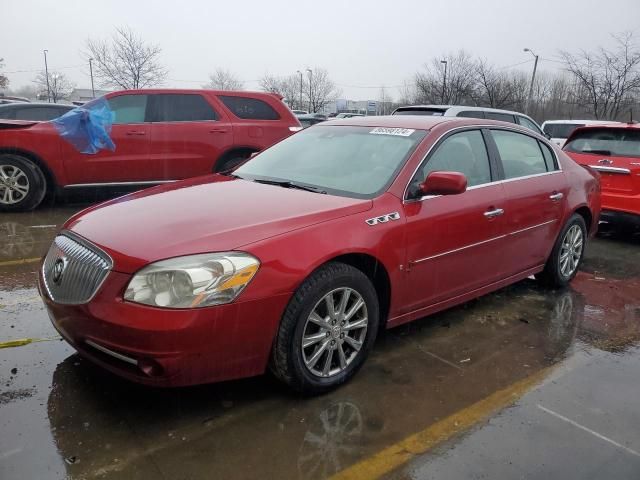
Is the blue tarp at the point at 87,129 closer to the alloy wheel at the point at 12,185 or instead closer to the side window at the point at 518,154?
the alloy wheel at the point at 12,185

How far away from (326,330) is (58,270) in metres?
1.46

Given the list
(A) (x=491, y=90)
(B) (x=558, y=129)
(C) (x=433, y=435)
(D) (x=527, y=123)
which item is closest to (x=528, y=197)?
(C) (x=433, y=435)

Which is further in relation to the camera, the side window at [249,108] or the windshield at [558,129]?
the windshield at [558,129]

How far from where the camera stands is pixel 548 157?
4.84m

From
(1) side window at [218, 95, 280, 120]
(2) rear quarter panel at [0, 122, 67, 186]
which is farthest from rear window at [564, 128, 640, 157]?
(2) rear quarter panel at [0, 122, 67, 186]

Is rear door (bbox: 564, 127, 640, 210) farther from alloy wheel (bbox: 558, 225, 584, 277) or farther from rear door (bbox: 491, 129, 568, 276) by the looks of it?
rear door (bbox: 491, 129, 568, 276)

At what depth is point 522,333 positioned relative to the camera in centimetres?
405

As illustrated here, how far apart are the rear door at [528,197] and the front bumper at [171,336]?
229 centimetres

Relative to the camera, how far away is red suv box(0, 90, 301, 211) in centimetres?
728

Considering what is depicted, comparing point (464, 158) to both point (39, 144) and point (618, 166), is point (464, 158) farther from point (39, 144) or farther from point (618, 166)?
point (39, 144)

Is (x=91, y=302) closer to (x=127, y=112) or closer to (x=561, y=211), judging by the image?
(x=561, y=211)

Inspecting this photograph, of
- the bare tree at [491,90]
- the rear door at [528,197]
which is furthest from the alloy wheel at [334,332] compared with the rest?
the bare tree at [491,90]

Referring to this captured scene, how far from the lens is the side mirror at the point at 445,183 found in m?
3.30

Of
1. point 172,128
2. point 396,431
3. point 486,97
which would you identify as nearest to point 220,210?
point 396,431
